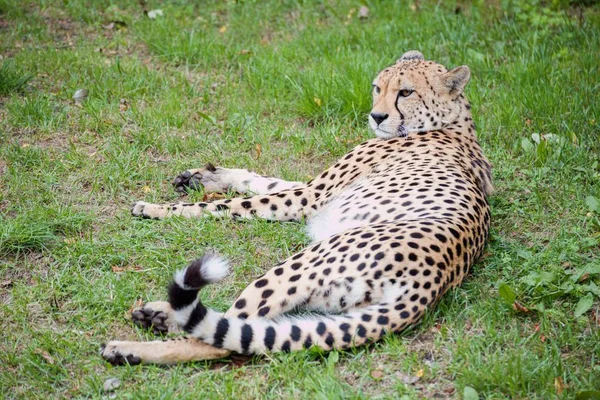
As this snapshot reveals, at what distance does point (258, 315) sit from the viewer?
347cm

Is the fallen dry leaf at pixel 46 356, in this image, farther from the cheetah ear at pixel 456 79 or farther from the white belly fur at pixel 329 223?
the cheetah ear at pixel 456 79

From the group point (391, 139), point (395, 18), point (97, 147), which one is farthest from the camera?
point (395, 18)

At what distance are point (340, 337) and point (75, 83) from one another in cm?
362

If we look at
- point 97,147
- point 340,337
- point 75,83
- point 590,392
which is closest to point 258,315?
point 340,337

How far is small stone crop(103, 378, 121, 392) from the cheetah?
98mm

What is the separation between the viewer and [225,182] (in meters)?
5.04

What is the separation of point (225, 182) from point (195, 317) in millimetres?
1915

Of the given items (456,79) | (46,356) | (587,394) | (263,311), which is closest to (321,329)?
(263,311)

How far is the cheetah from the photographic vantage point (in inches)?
132

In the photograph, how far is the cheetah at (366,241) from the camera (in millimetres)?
3348

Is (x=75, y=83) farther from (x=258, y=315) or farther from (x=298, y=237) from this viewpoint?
(x=258, y=315)

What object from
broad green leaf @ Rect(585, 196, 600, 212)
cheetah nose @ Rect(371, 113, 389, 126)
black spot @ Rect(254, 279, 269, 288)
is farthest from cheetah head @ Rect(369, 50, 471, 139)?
black spot @ Rect(254, 279, 269, 288)

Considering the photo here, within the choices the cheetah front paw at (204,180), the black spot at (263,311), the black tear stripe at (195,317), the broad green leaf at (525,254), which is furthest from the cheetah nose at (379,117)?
the black tear stripe at (195,317)

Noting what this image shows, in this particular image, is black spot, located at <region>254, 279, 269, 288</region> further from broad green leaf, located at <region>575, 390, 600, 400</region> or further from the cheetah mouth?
the cheetah mouth
